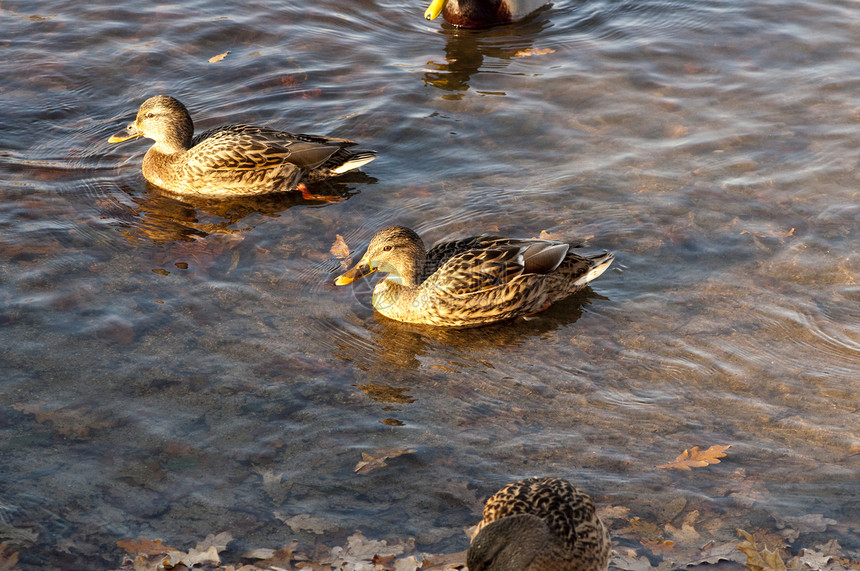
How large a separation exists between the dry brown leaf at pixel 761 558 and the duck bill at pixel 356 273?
3.49 m

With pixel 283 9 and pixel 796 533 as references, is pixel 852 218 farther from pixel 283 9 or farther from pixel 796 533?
pixel 283 9

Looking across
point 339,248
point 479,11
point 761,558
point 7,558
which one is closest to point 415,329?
point 339,248

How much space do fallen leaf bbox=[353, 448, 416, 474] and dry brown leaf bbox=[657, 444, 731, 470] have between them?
159 centimetres

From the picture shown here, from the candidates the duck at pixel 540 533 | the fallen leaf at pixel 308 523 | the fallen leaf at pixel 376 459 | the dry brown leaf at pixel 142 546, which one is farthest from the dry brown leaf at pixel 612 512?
the dry brown leaf at pixel 142 546

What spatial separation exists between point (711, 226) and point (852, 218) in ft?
4.30

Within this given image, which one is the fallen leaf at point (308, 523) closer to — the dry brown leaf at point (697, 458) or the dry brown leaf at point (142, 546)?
the dry brown leaf at point (142, 546)

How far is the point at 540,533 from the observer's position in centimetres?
407

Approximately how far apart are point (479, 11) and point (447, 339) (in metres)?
6.94

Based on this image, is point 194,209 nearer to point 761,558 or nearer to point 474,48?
point 474,48

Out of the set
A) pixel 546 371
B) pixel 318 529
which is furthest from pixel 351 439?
pixel 546 371

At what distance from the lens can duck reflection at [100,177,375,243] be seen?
25.5 ft

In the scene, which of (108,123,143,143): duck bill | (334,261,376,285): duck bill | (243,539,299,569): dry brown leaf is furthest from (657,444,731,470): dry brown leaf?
(108,123,143,143): duck bill

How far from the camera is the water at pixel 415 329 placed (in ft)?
16.6

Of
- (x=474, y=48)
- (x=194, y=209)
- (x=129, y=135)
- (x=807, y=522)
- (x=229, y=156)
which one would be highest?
(x=474, y=48)
